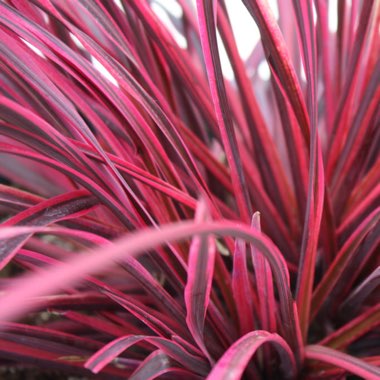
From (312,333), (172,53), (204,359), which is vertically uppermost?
(172,53)

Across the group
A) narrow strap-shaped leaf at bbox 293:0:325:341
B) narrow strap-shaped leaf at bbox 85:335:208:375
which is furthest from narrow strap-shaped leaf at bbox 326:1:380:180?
narrow strap-shaped leaf at bbox 85:335:208:375

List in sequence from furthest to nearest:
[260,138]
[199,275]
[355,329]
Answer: [260,138]
[355,329]
[199,275]

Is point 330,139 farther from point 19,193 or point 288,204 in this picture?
point 19,193

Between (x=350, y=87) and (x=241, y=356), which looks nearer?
(x=241, y=356)

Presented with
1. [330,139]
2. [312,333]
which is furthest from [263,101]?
[312,333]

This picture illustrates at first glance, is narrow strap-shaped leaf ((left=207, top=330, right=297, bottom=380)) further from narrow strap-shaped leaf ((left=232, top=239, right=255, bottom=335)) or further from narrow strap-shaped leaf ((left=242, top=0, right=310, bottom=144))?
narrow strap-shaped leaf ((left=242, top=0, right=310, bottom=144))

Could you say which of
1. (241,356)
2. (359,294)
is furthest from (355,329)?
(241,356)

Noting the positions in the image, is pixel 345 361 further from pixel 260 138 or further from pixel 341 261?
pixel 260 138
